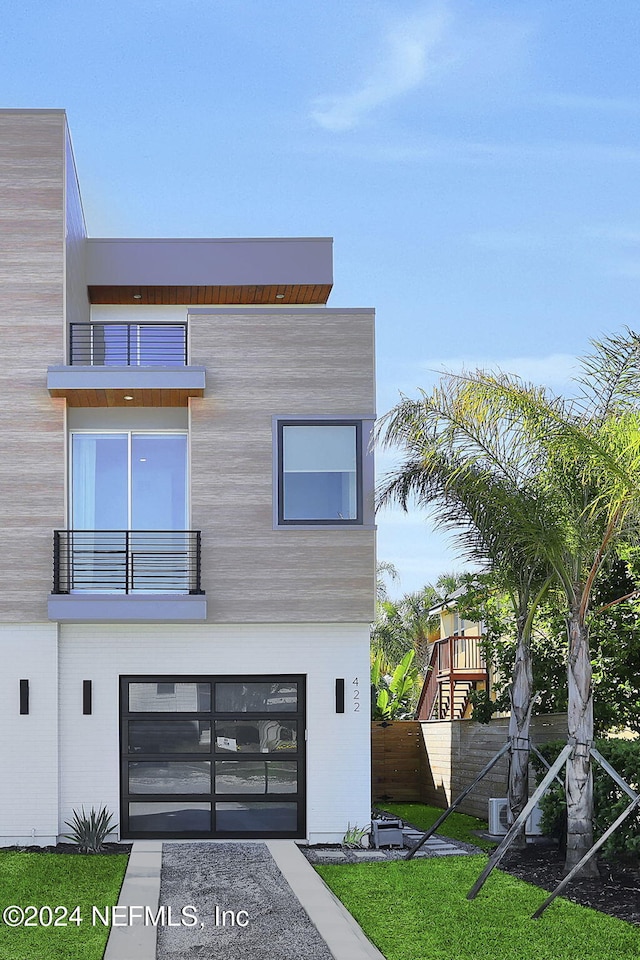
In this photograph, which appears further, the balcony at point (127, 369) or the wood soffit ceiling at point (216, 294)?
the wood soffit ceiling at point (216, 294)

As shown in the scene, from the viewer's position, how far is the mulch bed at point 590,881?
10125mm

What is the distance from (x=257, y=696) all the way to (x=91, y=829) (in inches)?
106

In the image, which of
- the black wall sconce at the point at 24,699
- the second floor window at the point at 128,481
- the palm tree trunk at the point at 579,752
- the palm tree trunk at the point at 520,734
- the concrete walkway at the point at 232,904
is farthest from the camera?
the second floor window at the point at 128,481

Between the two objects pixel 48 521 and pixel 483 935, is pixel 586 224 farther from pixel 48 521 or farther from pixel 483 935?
pixel 483 935

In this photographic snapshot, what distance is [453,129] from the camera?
83.4 ft

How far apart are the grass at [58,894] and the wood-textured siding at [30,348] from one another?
3171 millimetres

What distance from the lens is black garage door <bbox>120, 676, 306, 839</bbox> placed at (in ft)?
48.1

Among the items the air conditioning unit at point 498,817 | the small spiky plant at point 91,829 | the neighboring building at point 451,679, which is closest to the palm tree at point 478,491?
the air conditioning unit at point 498,817

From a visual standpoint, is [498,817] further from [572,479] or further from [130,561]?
[130,561]

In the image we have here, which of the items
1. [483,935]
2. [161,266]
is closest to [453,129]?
[161,266]

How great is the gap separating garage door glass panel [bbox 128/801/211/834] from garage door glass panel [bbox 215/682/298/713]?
1.34 meters

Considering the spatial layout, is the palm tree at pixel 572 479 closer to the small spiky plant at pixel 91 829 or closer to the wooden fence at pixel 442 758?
the wooden fence at pixel 442 758

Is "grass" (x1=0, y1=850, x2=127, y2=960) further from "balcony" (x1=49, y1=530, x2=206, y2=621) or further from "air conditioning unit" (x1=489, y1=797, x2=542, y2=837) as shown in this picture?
"air conditioning unit" (x1=489, y1=797, x2=542, y2=837)

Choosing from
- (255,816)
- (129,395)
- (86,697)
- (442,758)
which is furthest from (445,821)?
(129,395)
